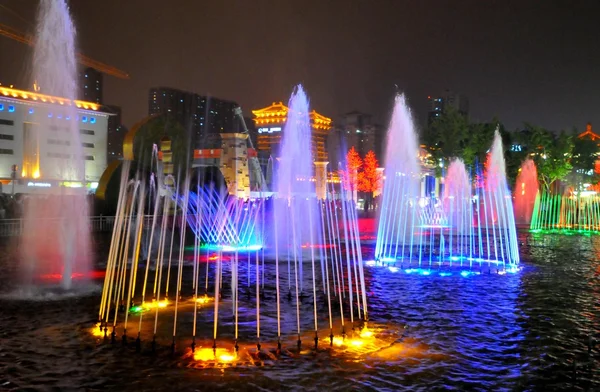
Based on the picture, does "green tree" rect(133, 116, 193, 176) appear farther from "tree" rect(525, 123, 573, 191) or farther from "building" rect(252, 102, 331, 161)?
"building" rect(252, 102, 331, 161)

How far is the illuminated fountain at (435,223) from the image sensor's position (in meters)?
19.1

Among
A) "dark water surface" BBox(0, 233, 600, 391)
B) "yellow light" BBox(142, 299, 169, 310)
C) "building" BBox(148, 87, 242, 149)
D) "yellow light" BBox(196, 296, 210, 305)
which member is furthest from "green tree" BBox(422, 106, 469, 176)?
"building" BBox(148, 87, 242, 149)

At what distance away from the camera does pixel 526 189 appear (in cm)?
4938

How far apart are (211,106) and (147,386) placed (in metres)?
151

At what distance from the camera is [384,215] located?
34.1m

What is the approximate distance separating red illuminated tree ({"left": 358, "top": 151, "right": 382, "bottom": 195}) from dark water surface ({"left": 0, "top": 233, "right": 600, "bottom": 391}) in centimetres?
6362

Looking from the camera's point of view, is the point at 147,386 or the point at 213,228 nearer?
the point at 147,386

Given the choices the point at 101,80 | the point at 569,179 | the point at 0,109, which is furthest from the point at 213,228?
the point at 101,80

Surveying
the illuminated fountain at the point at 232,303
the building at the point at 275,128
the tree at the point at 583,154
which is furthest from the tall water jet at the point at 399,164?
the building at the point at 275,128

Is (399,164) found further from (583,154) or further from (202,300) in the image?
(583,154)

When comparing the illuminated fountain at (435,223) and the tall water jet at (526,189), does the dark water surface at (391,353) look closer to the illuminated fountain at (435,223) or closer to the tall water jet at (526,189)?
the illuminated fountain at (435,223)

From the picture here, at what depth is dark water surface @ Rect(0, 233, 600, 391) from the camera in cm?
644

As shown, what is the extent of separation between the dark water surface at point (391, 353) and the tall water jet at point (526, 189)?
37.6 m

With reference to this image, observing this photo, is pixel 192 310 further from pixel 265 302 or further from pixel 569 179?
pixel 569 179
